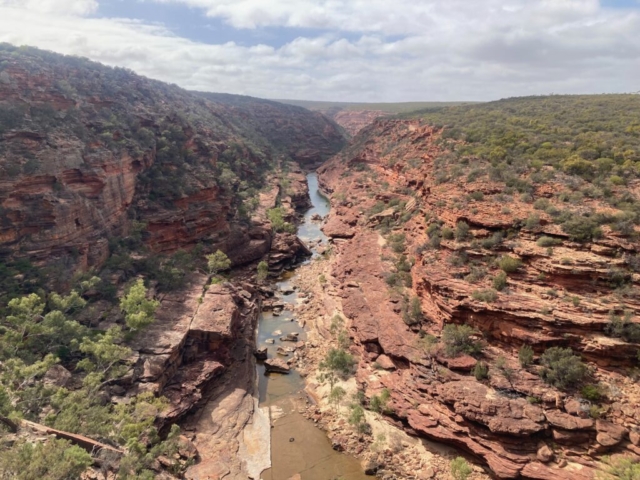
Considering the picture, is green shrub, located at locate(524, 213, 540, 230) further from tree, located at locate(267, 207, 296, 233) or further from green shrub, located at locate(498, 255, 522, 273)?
tree, located at locate(267, 207, 296, 233)

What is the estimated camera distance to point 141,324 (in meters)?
25.8

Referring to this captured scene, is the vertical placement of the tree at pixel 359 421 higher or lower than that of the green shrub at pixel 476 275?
lower

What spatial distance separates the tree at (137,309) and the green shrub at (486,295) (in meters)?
20.9

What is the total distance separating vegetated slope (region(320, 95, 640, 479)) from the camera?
1812 cm

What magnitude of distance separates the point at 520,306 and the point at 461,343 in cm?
376

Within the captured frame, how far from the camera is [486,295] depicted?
21984mm

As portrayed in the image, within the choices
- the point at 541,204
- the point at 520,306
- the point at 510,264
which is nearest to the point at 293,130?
the point at 541,204

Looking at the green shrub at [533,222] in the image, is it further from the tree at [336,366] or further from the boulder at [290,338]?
the boulder at [290,338]

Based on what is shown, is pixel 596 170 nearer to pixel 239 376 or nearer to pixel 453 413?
pixel 453 413

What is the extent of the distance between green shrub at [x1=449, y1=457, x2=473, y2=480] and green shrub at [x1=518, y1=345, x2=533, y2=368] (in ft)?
19.0

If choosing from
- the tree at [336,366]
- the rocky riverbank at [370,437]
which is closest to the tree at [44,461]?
the rocky riverbank at [370,437]

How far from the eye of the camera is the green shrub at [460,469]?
1802cm

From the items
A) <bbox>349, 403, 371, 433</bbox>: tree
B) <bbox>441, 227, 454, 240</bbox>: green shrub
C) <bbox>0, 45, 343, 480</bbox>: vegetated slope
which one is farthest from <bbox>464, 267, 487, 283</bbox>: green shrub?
<bbox>0, 45, 343, 480</bbox>: vegetated slope

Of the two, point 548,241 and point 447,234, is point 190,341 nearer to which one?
point 447,234
